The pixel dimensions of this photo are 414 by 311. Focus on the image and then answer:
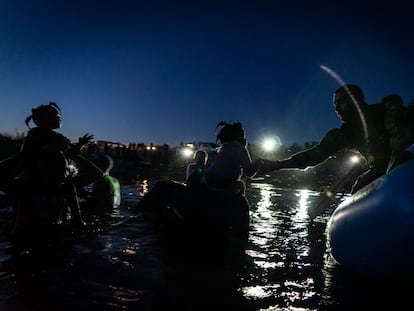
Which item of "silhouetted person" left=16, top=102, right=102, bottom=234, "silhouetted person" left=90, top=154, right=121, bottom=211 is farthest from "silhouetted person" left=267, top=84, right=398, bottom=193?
"silhouetted person" left=90, top=154, right=121, bottom=211

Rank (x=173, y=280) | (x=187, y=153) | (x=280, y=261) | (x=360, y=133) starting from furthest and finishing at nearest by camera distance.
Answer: (x=187, y=153) < (x=360, y=133) < (x=280, y=261) < (x=173, y=280)

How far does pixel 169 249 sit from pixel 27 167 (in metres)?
2.67

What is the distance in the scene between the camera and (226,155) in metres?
6.13

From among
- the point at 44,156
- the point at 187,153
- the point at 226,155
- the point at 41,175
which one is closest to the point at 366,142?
the point at 226,155

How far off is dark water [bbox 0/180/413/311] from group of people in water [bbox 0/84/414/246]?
93cm

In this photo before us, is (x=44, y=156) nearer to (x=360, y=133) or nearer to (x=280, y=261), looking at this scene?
(x=280, y=261)

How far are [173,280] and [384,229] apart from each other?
231cm

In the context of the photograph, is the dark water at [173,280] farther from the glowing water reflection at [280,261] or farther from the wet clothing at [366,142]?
the wet clothing at [366,142]

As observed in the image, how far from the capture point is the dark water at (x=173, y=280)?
3.53 m

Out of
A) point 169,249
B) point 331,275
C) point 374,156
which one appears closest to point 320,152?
point 374,156

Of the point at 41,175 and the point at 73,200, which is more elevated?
the point at 41,175

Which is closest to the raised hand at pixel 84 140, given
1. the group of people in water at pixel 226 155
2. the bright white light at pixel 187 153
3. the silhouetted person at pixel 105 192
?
the group of people in water at pixel 226 155

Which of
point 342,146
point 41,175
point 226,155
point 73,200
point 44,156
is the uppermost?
point 342,146

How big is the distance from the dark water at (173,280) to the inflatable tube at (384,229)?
254mm
